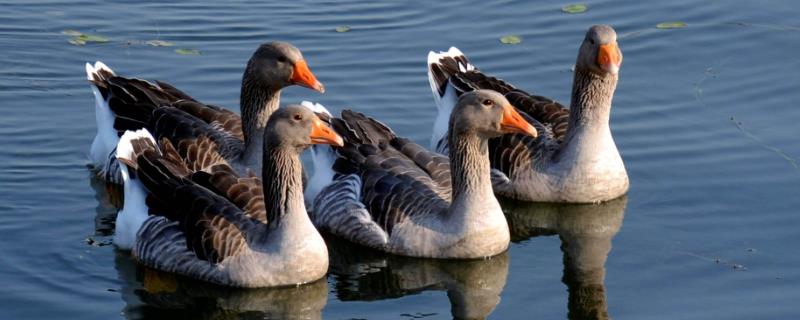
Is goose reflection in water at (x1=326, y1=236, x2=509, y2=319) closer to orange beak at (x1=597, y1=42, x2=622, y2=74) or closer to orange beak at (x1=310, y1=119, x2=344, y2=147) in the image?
orange beak at (x1=310, y1=119, x2=344, y2=147)

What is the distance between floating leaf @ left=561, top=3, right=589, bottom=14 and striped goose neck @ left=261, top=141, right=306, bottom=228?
8.63 m

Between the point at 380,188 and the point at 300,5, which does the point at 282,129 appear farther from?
the point at 300,5

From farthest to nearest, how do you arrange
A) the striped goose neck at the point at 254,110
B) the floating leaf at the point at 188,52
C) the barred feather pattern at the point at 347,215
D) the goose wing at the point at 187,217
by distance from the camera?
the floating leaf at the point at 188,52 → the striped goose neck at the point at 254,110 → the barred feather pattern at the point at 347,215 → the goose wing at the point at 187,217

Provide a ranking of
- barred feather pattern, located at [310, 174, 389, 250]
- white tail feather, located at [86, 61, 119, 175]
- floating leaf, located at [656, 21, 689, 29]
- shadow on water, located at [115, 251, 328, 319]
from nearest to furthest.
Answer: shadow on water, located at [115, 251, 328, 319], barred feather pattern, located at [310, 174, 389, 250], white tail feather, located at [86, 61, 119, 175], floating leaf, located at [656, 21, 689, 29]

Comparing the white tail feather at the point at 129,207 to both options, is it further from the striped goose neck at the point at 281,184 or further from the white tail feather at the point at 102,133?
the white tail feather at the point at 102,133

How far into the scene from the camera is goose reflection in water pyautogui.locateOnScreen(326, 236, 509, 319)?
544 inches

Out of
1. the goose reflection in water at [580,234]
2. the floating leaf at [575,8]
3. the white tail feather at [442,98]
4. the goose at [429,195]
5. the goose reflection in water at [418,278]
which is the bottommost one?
the goose reflection in water at [418,278]

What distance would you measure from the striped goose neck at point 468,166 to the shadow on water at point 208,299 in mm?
1489

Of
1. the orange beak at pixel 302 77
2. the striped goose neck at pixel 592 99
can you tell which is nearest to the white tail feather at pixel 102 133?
the orange beak at pixel 302 77

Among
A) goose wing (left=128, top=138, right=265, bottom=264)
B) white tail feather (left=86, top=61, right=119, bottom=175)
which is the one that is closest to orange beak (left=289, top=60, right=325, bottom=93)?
goose wing (left=128, top=138, right=265, bottom=264)

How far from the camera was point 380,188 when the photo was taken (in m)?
14.8

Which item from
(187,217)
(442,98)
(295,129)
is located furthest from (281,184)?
(442,98)

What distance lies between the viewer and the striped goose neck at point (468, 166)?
46.9 ft

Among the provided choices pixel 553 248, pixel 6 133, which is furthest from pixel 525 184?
pixel 6 133
